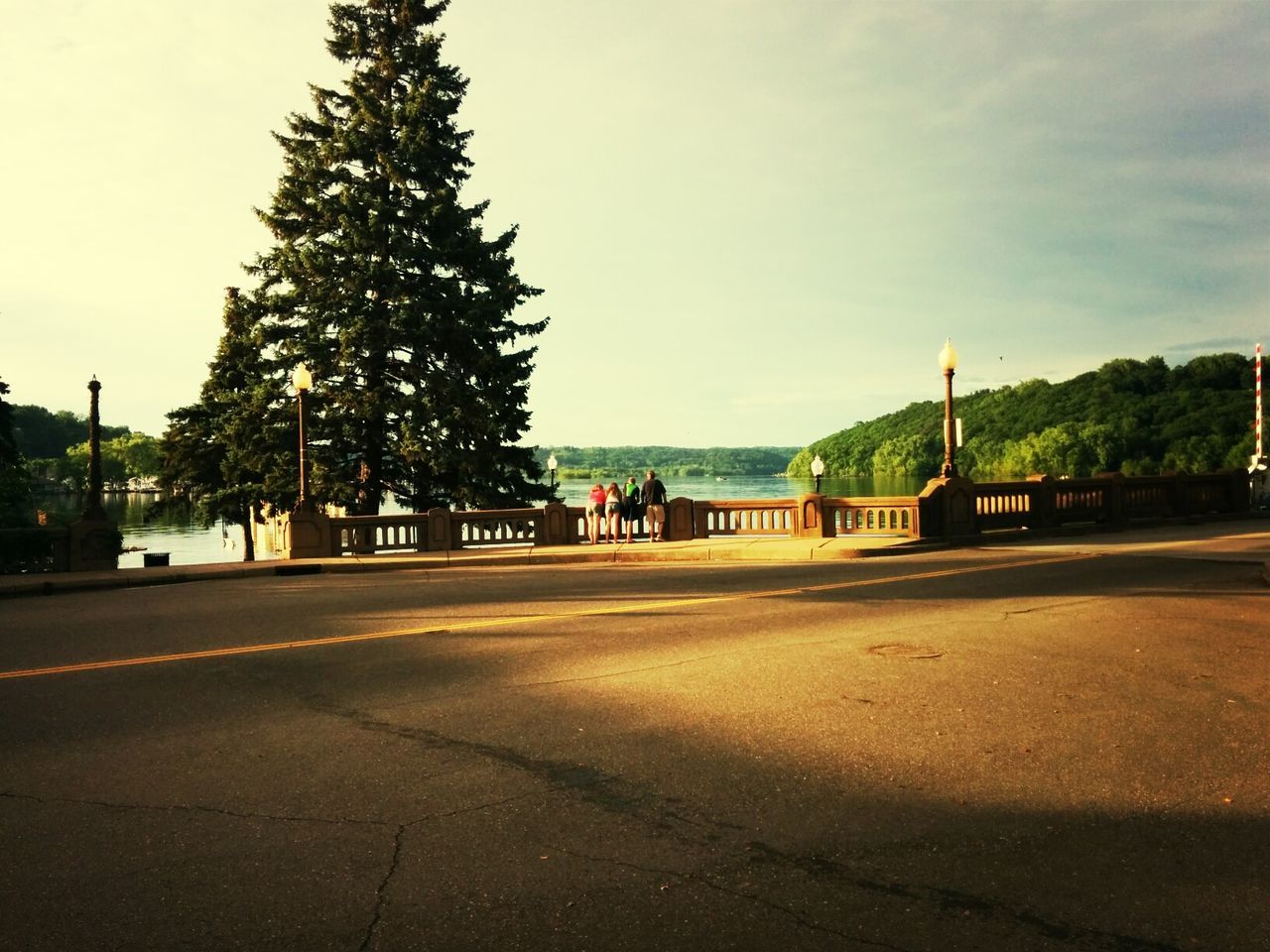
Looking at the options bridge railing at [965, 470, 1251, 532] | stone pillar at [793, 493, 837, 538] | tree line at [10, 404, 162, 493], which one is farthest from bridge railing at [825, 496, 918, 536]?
tree line at [10, 404, 162, 493]

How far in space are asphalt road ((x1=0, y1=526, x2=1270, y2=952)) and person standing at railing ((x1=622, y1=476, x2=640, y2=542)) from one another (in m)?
14.6

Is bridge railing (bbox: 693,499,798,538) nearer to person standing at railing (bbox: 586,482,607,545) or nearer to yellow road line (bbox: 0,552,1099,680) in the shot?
person standing at railing (bbox: 586,482,607,545)

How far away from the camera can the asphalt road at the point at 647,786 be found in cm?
363

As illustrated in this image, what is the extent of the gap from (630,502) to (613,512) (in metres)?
0.98

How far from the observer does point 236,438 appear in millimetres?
34438

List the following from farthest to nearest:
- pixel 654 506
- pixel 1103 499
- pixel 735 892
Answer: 1. pixel 1103 499
2. pixel 654 506
3. pixel 735 892

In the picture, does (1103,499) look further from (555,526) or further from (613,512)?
(555,526)

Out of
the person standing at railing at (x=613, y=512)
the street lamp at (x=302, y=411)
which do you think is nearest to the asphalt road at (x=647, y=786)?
the street lamp at (x=302, y=411)

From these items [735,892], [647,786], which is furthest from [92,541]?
[735,892]

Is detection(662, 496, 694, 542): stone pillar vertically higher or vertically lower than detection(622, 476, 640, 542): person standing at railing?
lower

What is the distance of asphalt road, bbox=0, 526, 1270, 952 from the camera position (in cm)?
363

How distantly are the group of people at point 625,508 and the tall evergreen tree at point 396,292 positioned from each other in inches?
354

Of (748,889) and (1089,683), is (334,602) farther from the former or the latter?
(748,889)

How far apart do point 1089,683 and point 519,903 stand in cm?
541
